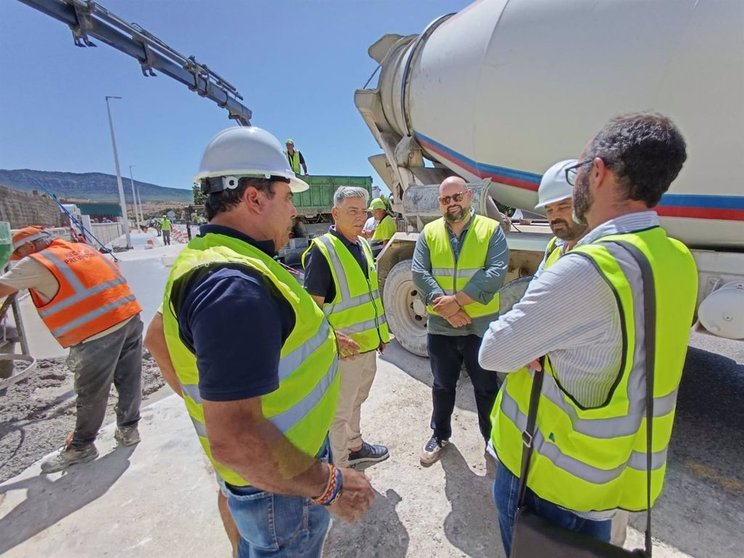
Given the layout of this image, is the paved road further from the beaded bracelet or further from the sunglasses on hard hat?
the sunglasses on hard hat

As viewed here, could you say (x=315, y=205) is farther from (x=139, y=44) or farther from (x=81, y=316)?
(x=81, y=316)

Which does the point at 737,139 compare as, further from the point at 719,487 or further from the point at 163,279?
the point at 163,279

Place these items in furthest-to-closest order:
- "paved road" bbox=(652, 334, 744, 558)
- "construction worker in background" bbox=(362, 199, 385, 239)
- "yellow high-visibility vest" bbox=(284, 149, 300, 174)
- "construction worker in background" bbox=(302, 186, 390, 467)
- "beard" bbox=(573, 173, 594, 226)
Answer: "yellow high-visibility vest" bbox=(284, 149, 300, 174) → "construction worker in background" bbox=(362, 199, 385, 239) → "construction worker in background" bbox=(302, 186, 390, 467) → "paved road" bbox=(652, 334, 744, 558) → "beard" bbox=(573, 173, 594, 226)

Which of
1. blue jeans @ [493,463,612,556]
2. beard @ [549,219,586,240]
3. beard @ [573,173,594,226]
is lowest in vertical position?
blue jeans @ [493,463,612,556]

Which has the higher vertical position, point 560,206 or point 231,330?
point 560,206

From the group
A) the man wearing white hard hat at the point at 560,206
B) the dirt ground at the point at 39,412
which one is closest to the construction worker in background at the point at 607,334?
the man wearing white hard hat at the point at 560,206

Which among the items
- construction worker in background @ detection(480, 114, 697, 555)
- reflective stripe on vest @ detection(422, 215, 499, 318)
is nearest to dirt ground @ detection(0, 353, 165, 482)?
reflective stripe on vest @ detection(422, 215, 499, 318)

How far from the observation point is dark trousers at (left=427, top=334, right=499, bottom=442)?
2432mm

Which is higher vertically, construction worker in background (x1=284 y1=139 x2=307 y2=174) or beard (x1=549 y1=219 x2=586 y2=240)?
construction worker in background (x1=284 y1=139 x2=307 y2=174)

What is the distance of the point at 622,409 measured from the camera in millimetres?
983

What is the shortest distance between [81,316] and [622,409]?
3.07 m

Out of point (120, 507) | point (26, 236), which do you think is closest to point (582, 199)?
point (120, 507)

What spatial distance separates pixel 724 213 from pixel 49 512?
4.22 metres

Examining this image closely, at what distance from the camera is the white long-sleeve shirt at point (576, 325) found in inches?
37.2
